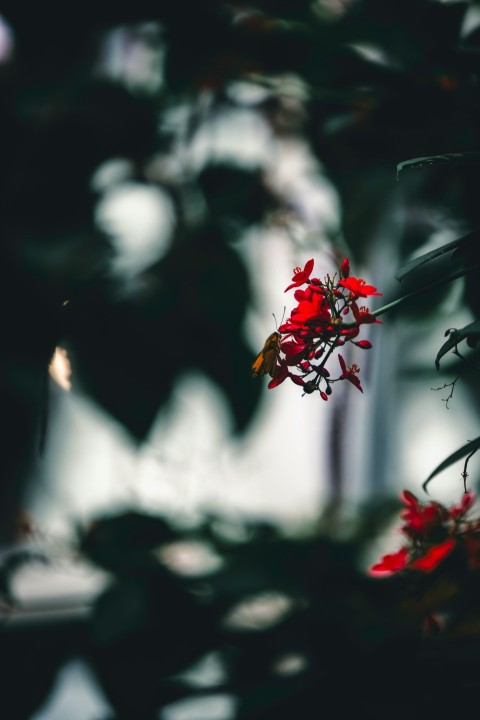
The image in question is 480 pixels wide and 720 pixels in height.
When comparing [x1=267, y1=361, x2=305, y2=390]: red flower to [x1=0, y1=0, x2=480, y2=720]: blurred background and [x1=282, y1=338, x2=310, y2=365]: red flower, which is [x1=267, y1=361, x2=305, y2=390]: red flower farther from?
[x1=0, y1=0, x2=480, y2=720]: blurred background

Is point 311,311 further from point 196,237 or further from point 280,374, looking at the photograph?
point 196,237

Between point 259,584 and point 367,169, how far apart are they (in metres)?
0.49

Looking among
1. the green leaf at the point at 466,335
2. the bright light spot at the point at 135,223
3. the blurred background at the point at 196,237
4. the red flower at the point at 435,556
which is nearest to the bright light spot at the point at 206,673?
the blurred background at the point at 196,237

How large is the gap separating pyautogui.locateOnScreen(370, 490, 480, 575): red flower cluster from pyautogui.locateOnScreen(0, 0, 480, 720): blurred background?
0.20 meters

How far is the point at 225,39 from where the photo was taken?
0.80 m

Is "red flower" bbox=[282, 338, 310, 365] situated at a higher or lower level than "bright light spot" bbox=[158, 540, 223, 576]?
lower

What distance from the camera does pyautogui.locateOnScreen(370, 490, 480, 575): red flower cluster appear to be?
35 cm

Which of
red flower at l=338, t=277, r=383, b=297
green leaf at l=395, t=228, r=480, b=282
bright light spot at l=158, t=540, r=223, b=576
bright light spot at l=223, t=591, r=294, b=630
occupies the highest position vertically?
bright light spot at l=158, t=540, r=223, b=576

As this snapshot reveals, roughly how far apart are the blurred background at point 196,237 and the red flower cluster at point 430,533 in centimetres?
20

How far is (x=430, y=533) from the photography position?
1.22ft

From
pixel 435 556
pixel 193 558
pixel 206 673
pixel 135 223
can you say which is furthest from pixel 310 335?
pixel 193 558

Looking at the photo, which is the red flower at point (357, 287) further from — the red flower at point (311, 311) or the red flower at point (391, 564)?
the red flower at point (391, 564)

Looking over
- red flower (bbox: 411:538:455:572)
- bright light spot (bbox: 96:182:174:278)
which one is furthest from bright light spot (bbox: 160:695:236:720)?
red flower (bbox: 411:538:455:572)

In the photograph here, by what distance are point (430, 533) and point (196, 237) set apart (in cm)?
55
